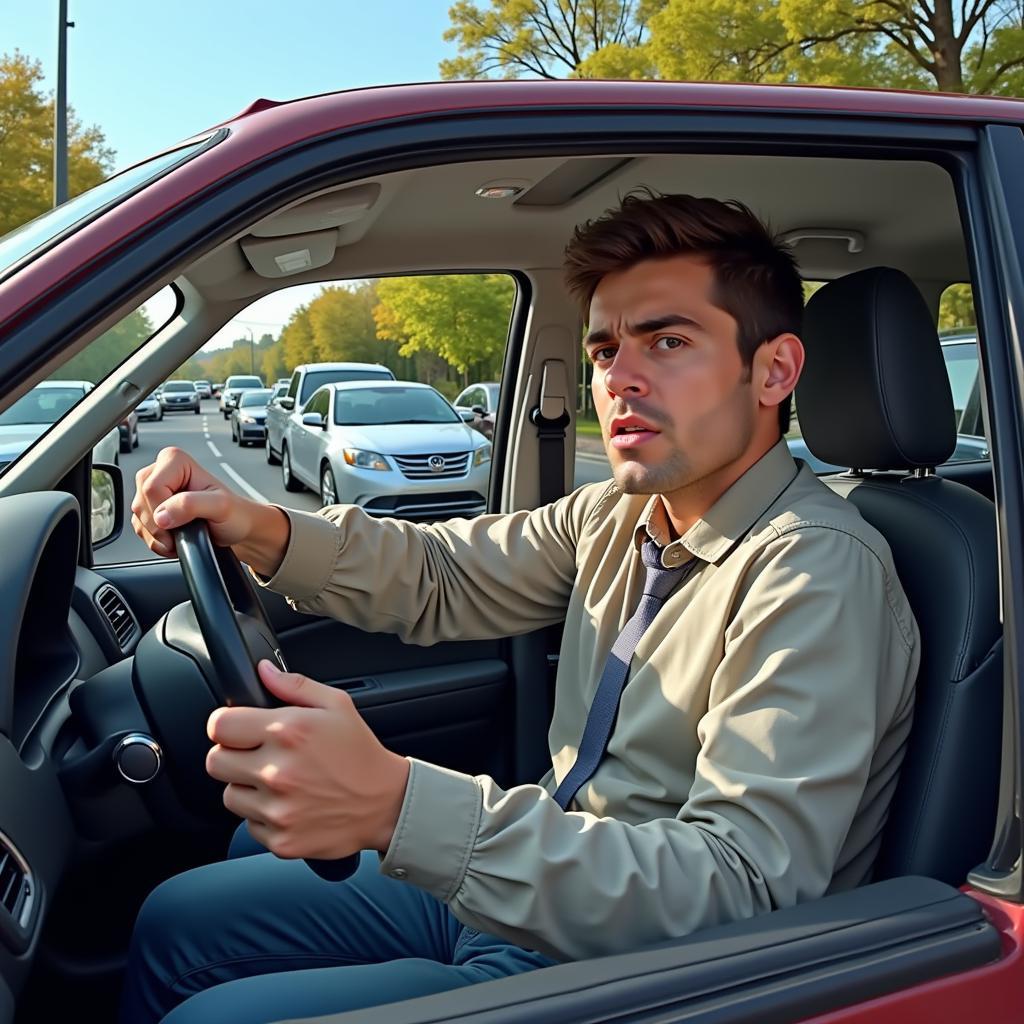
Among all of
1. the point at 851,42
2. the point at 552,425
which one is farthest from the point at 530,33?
the point at 552,425

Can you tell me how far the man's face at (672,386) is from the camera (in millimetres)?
1513

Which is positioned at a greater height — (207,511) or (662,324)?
(662,324)

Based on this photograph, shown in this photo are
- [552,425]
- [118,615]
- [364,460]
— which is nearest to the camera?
[118,615]

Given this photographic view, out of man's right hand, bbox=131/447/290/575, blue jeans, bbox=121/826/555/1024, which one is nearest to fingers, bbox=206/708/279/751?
blue jeans, bbox=121/826/555/1024

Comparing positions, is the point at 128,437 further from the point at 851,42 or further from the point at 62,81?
the point at 851,42

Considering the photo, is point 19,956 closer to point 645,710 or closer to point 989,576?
point 645,710

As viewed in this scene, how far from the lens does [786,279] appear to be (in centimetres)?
168

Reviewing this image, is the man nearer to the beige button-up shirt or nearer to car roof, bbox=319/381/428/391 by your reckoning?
the beige button-up shirt

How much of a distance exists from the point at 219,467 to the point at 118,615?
1014 cm

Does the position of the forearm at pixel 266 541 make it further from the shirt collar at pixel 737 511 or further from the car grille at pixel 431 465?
the car grille at pixel 431 465

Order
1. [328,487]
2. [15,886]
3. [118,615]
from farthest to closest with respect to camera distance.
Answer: [328,487]
[118,615]
[15,886]

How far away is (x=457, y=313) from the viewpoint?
13.5 ft

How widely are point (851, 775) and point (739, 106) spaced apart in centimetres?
84

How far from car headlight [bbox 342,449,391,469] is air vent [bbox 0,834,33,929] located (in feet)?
22.4
